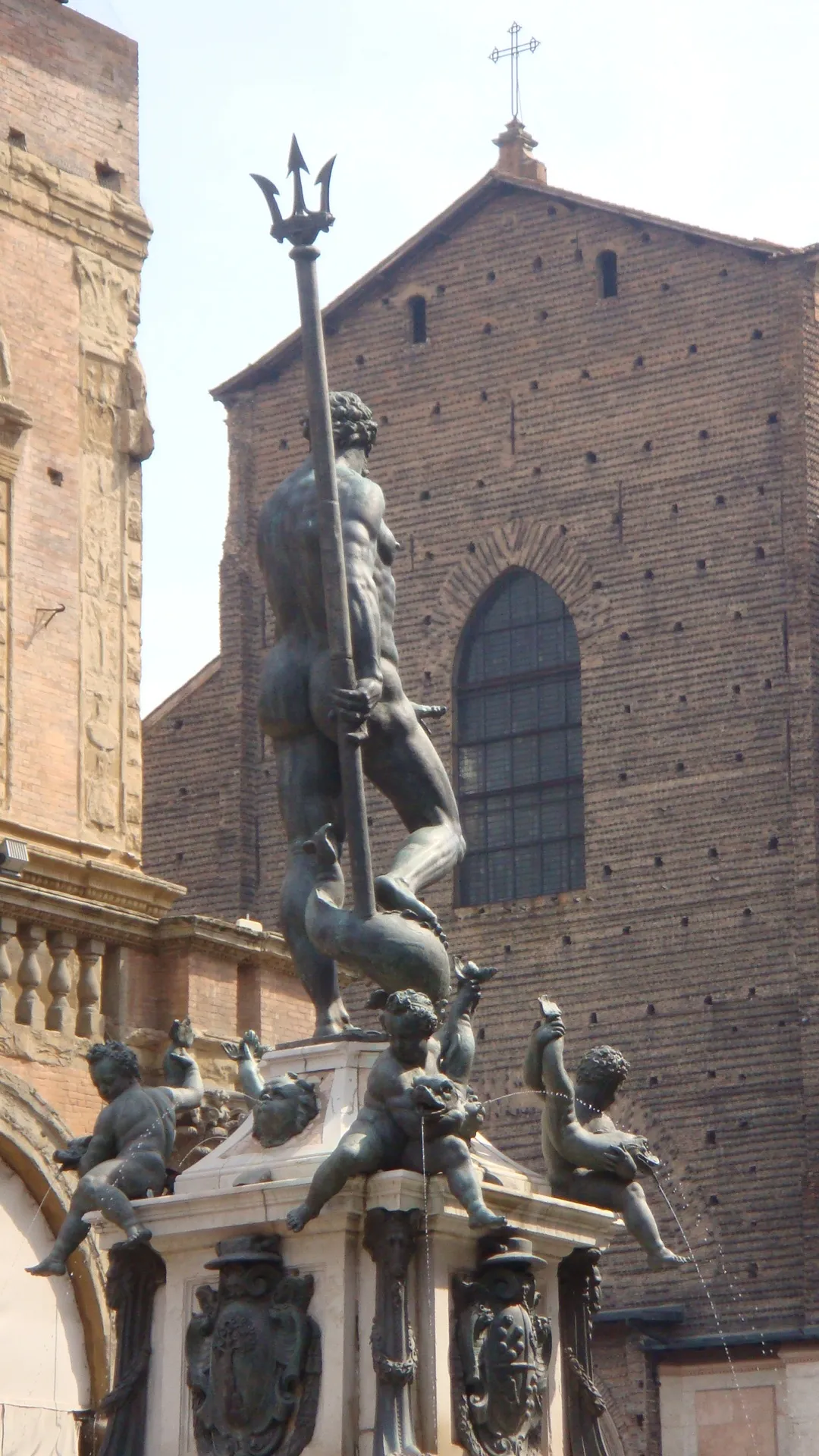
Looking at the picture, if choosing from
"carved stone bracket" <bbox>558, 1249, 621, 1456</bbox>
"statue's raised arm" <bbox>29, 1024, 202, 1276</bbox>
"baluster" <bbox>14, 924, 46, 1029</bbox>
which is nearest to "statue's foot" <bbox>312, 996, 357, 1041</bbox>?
"statue's raised arm" <bbox>29, 1024, 202, 1276</bbox>

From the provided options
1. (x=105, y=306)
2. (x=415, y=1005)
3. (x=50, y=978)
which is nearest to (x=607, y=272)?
(x=105, y=306)

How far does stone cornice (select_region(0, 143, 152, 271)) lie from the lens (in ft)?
63.1

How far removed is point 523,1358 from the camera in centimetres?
793

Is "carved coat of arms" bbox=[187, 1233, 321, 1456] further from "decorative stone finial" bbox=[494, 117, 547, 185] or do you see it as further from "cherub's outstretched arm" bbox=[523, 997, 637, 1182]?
"decorative stone finial" bbox=[494, 117, 547, 185]

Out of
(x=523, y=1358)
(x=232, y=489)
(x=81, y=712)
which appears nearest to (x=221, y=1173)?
(x=523, y=1358)

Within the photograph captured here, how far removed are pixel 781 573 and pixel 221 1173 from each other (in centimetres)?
2027

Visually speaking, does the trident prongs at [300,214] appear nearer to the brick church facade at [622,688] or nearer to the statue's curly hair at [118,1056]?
the statue's curly hair at [118,1056]

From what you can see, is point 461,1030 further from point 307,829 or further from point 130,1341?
point 130,1341

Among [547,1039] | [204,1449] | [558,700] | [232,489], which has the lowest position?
[204,1449]

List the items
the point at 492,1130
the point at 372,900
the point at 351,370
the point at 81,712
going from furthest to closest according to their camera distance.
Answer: the point at 351,370 < the point at 492,1130 < the point at 81,712 < the point at 372,900

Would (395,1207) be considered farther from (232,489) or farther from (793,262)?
(232,489)

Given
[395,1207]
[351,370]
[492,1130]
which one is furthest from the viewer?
[351,370]

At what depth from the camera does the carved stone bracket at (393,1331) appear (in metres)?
7.55

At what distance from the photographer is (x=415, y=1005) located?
7.87 meters
